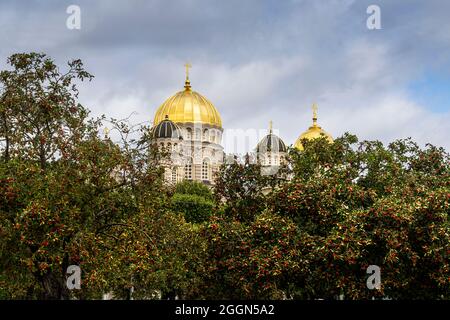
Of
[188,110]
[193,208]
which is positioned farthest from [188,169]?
[193,208]

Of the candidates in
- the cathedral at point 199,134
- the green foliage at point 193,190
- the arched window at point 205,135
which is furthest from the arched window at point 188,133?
the green foliage at point 193,190

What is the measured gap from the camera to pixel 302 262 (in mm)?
21938

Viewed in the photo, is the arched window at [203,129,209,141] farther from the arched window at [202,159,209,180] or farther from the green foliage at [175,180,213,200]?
the green foliage at [175,180,213,200]

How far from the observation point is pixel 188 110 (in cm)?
8788

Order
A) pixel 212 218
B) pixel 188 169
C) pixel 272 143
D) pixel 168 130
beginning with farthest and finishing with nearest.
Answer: pixel 272 143 → pixel 188 169 → pixel 168 130 → pixel 212 218

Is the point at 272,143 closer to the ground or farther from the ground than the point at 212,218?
farther from the ground

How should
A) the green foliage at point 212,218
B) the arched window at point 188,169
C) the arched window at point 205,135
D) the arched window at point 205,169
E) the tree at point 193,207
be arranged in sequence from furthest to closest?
the arched window at point 205,135, the arched window at point 205,169, the arched window at point 188,169, the tree at point 193,207, the green foliage at point 212,218

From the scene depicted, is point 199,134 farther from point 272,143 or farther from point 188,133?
point 272,143

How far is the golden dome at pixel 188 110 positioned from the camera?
87625mm

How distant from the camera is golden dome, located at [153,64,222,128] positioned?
287 feet

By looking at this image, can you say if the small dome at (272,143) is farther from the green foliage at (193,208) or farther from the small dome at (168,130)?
the green foliage at (193,208)
